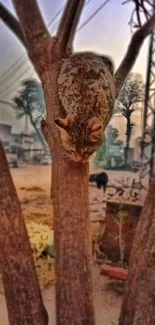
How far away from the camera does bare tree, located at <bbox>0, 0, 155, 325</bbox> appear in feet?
3.24

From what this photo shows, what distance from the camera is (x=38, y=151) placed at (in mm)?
1111

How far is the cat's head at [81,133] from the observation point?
861 mm

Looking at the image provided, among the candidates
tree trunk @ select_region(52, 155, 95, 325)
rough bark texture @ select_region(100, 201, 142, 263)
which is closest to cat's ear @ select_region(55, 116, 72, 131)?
tree trunk @ select_region(52, 155, 95, 325)

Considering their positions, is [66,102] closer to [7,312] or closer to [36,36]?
[36,36]

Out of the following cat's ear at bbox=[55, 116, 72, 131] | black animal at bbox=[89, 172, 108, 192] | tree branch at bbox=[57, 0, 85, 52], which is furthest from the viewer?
black animal at bbox=[89, 172, 108, 192]

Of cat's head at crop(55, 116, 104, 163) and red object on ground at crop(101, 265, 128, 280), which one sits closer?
cat's head at crop(55, 116, 104, 163)

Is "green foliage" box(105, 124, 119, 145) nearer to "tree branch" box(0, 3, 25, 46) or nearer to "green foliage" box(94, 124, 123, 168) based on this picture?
"green foliage" box(94, 124, 123, 168)

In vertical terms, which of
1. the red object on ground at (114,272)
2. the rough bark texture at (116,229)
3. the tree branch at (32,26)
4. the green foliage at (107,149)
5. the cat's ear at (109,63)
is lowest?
the red object on ground at (114,272)

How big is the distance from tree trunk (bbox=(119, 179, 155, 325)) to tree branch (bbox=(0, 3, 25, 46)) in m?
0.48

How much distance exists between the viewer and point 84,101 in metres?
0.91

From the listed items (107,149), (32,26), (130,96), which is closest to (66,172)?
(107,149)

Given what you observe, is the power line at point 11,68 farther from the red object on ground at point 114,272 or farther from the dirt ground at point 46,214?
the red object on ground at point 114,272

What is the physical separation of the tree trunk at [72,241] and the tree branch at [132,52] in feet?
0.71

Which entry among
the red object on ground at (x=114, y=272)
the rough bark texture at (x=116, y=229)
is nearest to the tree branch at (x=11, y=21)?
the rough bark texture at (x=116, y=229)
